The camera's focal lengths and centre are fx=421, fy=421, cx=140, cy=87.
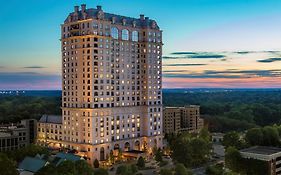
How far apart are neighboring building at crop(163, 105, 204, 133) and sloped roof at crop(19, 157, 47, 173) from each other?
81879 millimetres

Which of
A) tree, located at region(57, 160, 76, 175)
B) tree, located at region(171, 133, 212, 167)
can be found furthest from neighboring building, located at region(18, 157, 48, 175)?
tree, located at region(171, 133, 212, 167)

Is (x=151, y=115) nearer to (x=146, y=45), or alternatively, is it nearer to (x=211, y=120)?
(x=146, y=45)

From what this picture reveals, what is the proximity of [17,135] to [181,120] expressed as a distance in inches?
2926

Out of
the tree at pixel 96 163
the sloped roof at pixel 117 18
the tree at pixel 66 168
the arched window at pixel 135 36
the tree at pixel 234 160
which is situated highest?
the sloped roof at pixel 117 18

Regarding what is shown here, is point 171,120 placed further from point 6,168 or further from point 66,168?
point 6,168

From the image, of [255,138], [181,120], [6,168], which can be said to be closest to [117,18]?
[255,138]

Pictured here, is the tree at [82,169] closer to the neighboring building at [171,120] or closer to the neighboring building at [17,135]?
the neighboring building at [17,135]

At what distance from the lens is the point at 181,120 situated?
17525 centimetres

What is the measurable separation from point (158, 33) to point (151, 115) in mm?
26057

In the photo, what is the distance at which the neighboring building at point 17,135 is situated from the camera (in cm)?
11738

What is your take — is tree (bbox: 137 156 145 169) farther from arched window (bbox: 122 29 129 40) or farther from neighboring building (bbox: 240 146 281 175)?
arched window (bbox: 122 29 129 40)

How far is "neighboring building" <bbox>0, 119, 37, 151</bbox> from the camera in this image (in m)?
117

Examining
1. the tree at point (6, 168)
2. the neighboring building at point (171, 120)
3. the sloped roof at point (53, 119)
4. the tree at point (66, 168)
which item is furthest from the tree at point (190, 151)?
the neighboring building at point (171, 120)

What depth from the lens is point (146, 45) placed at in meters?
129
